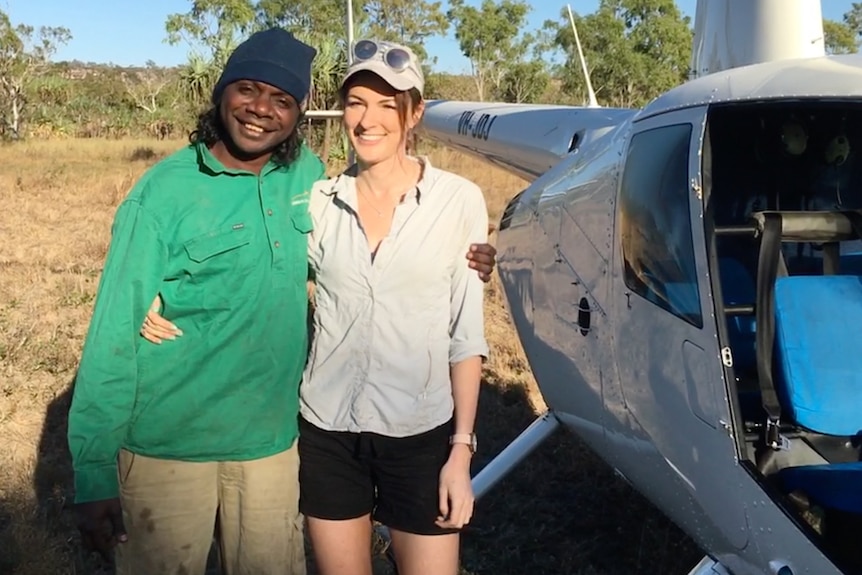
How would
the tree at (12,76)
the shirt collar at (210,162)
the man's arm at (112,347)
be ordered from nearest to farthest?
1. the man's arm at (112,347)
2. the shirt collar at (210,162)
3. the tree at (12,76)

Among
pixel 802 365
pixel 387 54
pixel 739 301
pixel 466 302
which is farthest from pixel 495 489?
pixel 387 54

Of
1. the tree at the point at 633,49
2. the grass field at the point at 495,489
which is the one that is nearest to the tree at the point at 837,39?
the tree at the point at 633,49

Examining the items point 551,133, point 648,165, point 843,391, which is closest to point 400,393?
point 648,165

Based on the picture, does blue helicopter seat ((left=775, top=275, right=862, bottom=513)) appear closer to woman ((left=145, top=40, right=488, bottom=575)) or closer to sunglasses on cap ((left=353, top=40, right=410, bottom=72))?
woman ((left=145, top=40, right=488, bottom=575))

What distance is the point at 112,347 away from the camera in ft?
6.15

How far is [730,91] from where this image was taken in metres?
2.45

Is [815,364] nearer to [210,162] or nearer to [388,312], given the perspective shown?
[388,312]

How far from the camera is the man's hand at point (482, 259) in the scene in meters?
2.19

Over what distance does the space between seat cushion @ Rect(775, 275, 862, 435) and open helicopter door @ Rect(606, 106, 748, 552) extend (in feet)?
1.23

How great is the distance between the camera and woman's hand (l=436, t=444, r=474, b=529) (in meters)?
2.16

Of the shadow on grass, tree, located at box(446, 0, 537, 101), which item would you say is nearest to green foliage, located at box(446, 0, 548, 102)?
tree, located at box(446, 0, 537, 101)

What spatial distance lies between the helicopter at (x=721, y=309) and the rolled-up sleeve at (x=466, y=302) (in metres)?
0.59

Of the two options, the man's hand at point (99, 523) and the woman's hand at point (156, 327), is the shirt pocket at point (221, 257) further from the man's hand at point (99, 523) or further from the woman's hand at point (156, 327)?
the man's hand at point (99, 523)

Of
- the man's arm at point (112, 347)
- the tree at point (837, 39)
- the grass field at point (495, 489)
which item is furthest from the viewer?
the tree at point (837, 39)
